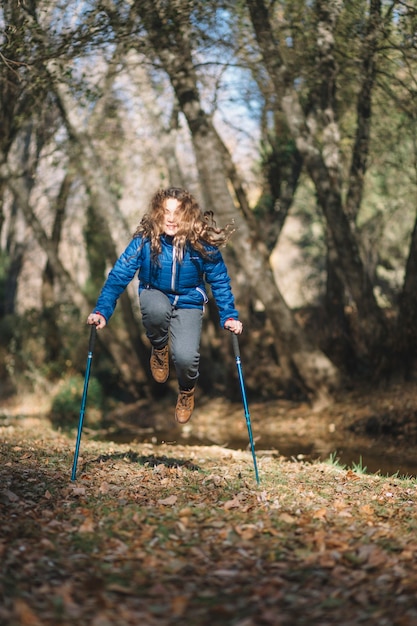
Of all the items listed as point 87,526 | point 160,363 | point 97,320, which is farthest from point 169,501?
point 160,363

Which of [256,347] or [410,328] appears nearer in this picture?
[410,328]

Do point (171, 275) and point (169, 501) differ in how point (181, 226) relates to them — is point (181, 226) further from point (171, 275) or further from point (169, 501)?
point (169, 501)

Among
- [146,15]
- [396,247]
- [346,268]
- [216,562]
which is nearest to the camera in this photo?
[216,562]

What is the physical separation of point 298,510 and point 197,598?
6.14 feet

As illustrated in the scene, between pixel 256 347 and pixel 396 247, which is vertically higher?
pixel 396 247

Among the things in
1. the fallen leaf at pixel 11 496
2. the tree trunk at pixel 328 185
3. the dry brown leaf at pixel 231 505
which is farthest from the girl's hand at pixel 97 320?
the tree trunk at pixel 328 185

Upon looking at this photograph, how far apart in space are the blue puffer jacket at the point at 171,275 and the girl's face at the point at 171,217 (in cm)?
12

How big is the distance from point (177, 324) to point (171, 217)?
1044mm

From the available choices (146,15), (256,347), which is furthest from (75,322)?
(146,15)

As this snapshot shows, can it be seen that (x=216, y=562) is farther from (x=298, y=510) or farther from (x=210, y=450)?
(x=210, y=450)

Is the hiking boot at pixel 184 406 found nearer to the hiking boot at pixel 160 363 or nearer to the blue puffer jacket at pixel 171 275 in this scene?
the hiking boot at pixel 160 363

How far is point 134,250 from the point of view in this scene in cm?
741

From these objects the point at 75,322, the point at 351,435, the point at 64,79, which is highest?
the point at 64,79

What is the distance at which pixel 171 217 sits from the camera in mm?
7309
